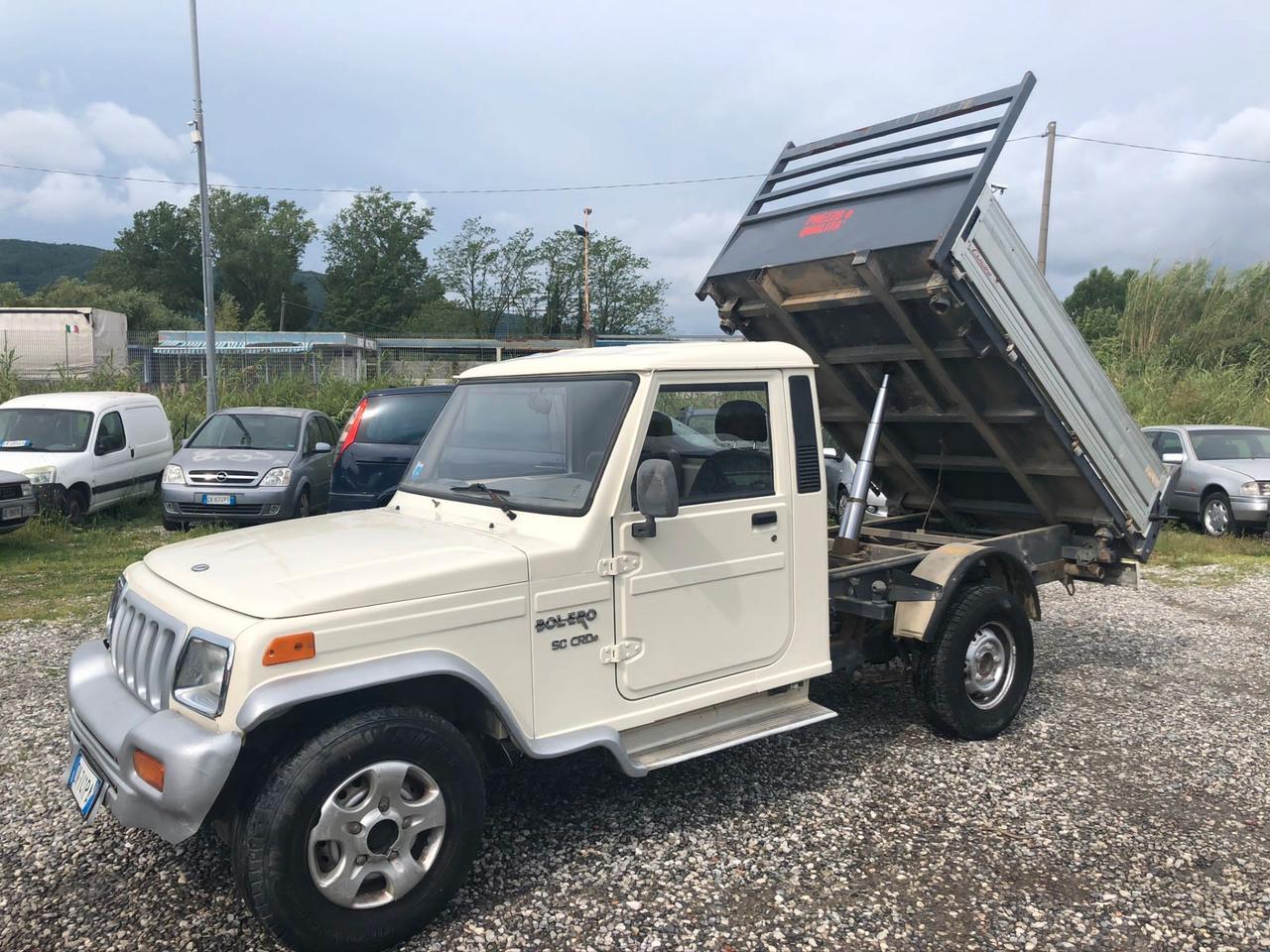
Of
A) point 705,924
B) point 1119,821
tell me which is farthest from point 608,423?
point 1119,821

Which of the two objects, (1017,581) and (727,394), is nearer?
(727,394)

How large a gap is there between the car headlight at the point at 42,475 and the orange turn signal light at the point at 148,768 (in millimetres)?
9738

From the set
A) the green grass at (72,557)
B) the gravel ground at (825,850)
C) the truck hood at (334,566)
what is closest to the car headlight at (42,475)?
the green grass at (72,557)

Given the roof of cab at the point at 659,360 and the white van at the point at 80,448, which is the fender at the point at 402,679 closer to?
the roof of cab at the point at 659,360

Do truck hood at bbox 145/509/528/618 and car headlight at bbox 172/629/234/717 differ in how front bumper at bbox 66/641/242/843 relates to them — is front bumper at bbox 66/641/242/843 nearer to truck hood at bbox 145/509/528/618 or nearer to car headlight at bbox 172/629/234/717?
car headlight at bbox 172/629/234/717

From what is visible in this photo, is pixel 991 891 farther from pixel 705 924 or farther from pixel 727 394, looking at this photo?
pixel 727 394

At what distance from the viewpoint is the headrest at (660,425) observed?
378 centimetres

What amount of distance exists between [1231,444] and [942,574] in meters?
11.1

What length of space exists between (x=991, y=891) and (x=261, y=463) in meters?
10.1

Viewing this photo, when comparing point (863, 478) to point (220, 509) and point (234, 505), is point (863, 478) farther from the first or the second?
point (220, 509)

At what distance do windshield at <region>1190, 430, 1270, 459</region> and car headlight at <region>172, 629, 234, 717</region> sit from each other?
1384 centimetres

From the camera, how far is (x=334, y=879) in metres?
2.95

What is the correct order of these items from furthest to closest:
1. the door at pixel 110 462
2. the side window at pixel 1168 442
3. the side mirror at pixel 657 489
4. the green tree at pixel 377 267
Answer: the green tree at pixel 377 267, the side window at pixel 1168 442, the door at pixel 110 462, the side mirror at pixel 657 489

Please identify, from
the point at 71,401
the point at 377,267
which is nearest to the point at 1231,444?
the point at 71,401
